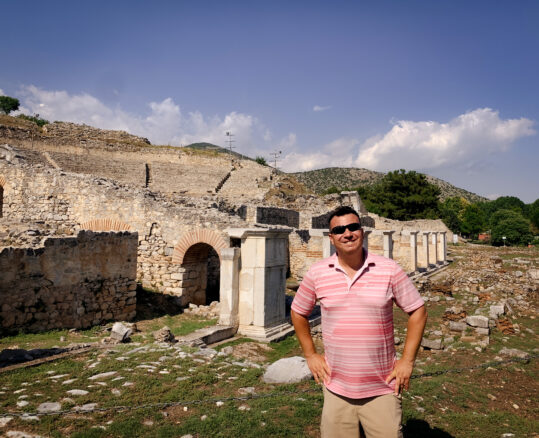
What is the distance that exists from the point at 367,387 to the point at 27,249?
669 cm

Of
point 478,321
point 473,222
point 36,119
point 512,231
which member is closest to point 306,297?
point 478,321

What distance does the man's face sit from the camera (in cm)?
242

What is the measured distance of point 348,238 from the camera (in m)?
2.45

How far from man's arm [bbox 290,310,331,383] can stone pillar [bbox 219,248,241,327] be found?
5317 millimetres

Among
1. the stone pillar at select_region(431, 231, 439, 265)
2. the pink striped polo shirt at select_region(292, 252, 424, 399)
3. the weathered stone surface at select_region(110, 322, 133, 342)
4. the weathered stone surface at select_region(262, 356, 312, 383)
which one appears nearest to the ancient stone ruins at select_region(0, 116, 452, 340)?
the weathered stone surface at select_region(110, 322, 133, 342)

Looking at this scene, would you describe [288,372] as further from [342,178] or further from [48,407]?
[342,178]

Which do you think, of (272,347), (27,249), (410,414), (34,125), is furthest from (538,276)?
(34,125)

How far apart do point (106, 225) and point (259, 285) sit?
6.90 metres

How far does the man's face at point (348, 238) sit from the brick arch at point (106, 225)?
1034cm

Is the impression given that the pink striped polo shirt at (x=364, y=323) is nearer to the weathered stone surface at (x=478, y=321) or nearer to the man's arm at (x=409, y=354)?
the man's arm at (x=409, y=354)

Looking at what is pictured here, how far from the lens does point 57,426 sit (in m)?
3.34

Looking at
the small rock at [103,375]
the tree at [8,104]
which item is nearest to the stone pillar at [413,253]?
the small rock at [103,375]

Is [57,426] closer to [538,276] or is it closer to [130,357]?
[130,357]

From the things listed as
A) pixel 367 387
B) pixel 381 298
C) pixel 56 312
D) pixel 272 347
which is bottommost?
pixel 272 347
